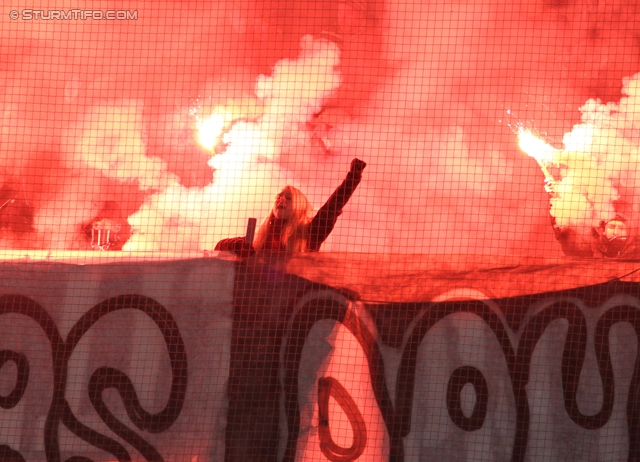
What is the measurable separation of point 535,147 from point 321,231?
308cm

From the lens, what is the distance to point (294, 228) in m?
3.90

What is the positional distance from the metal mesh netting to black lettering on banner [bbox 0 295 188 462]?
0.03 feet

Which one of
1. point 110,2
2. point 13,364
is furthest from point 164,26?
point 13,364

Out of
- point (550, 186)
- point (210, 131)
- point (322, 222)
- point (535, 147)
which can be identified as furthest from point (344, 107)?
point (322, 222)

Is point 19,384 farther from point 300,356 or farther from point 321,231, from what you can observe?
point 321,231

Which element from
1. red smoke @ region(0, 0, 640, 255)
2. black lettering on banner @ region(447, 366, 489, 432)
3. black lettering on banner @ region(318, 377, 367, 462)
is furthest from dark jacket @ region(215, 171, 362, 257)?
red smoke @ region(0, 0, 640, 255)

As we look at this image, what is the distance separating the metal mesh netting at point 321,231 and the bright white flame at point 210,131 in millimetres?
26

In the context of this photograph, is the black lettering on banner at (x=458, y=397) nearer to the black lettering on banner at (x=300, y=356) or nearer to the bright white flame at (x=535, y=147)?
the black lettering on banner at (x=300, y=356)

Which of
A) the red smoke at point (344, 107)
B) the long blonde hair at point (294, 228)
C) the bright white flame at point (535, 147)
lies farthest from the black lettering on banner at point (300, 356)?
the bright white flame at point (535, 147)

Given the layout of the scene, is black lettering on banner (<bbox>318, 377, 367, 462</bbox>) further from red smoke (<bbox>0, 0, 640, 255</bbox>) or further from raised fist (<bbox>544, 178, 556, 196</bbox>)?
raised fist (<bbox>544, 178, 556, 196</bbox>)

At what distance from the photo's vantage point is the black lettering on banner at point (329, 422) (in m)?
3.46

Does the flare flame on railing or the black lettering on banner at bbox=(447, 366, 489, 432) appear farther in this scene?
the flare flame on railing

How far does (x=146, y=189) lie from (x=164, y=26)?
1531 mm

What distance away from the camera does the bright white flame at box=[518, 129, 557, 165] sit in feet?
20.3
